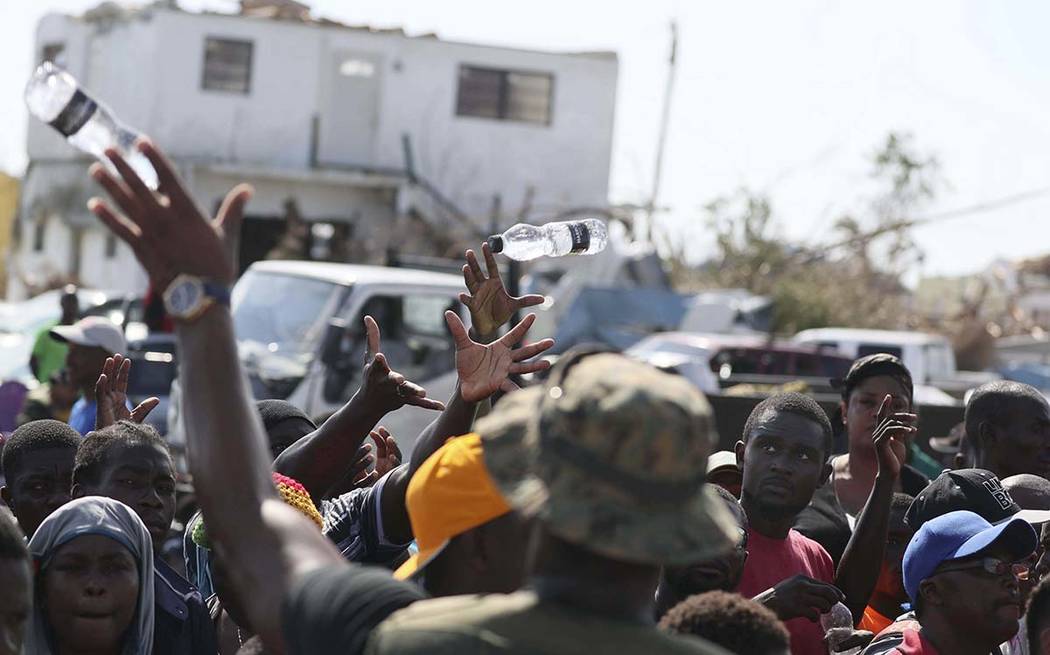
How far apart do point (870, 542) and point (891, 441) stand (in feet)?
1.23

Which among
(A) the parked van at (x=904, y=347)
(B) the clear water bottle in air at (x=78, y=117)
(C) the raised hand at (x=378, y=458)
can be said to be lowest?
(A) the parked van at (x=904, y=347)

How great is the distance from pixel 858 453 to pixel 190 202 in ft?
13.8

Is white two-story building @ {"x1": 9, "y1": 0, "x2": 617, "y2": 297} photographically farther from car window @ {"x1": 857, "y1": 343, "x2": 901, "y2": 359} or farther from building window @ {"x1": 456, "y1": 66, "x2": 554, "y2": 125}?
car window @ {"x1": 857, "y1": 343, "x2": 901, "y2": 359}

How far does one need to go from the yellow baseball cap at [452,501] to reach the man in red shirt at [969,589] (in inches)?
66.6

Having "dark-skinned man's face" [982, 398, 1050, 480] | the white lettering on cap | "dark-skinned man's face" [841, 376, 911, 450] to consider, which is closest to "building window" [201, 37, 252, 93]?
"dark-skinned man's face" [841, 376, 911, 450]

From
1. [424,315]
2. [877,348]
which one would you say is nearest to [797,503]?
[424,315]

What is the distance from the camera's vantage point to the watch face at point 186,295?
2533mm

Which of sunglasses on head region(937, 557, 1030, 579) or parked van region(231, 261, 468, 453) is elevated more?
sunglasses on head region(937, 557, 1030, 579)

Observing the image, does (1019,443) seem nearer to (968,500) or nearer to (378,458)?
(968,500)

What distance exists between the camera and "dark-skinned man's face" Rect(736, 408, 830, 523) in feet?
16.3

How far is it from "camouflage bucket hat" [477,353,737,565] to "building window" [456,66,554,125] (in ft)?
107

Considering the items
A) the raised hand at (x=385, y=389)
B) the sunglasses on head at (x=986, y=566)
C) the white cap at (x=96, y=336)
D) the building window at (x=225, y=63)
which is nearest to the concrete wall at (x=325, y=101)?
the building window at (x=225, y=63)

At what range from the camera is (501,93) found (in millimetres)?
34625

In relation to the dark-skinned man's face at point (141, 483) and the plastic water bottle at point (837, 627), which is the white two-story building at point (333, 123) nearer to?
the dark-skinned man's face at point (141, 483)
